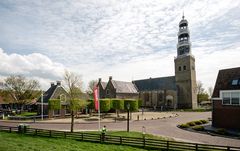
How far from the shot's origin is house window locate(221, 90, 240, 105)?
33597 mm

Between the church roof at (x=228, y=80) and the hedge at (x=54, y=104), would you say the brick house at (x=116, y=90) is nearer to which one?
the hedge at (x=54, y=104)

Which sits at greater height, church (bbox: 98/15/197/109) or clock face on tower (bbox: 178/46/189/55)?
clock face on tower (bbox: 178/46/189/55)

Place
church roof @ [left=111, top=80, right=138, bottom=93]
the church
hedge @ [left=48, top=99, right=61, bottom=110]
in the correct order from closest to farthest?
hedge @ [left=48, top=99, right=61, bottom=110]
church roof @ [left=111, top=80, right=138, bottom=93]
the church

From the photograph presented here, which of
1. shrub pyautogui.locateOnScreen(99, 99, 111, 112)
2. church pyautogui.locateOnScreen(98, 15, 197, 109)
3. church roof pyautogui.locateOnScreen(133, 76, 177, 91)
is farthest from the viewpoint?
church roof pyautogui.locateOnScreen(133, 76, 177, 91)

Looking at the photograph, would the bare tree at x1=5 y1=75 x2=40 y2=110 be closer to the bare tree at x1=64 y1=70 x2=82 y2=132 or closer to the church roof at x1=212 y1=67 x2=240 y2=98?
the bare tree at x1=64 y1=70 x2=82 y2=132

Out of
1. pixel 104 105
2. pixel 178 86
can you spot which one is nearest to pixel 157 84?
pixel 178 86

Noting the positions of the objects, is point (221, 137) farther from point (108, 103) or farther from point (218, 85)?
point (108, 103)

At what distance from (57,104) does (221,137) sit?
36.1 metres

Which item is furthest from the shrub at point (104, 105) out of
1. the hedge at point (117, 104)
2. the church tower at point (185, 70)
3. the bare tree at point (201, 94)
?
the bare tree at point (201, 94)

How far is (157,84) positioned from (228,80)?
5618cm

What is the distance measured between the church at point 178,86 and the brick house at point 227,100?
138 ft

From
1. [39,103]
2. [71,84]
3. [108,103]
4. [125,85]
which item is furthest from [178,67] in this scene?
[71,84]

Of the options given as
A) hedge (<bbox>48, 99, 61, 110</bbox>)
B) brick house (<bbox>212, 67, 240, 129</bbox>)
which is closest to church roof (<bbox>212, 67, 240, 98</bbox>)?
brick house (<bbox>212, 67, 240, 129</bbox>)

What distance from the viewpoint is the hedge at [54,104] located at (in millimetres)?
50562
